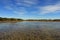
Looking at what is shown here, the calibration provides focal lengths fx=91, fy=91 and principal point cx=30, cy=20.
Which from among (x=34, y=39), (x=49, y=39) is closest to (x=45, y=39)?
(x=49, y=39)

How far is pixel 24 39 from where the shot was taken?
410 inches

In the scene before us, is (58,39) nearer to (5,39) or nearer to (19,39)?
(19,39)

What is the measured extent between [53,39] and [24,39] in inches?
131

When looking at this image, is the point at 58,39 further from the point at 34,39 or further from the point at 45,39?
the point at 34,39

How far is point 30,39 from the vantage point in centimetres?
1041

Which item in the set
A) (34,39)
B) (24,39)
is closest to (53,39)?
(34,39)

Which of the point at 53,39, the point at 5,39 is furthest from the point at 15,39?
the point at 53,39

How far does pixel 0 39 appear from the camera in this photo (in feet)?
34.7

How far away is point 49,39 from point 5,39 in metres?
5.07

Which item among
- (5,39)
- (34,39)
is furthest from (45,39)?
(5,39)

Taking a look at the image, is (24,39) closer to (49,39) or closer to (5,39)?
(5,39)

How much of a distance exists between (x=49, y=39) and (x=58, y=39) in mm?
1042

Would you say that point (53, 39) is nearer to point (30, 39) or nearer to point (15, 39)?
point (30, 39)

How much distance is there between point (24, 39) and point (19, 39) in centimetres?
57
